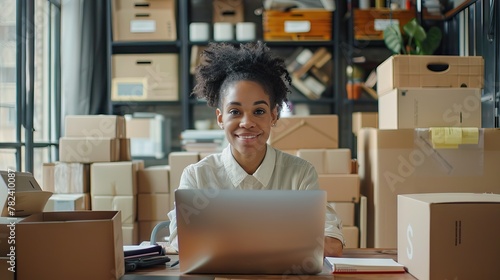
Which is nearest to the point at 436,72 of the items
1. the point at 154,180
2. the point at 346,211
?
the point at 346,211

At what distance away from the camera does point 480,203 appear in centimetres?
125

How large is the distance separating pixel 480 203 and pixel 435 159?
157 cm

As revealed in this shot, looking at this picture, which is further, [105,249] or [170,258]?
[170,258]

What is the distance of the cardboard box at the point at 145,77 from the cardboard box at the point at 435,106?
179 cm

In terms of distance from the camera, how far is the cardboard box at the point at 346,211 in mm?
3053

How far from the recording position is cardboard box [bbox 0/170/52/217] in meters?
1.33

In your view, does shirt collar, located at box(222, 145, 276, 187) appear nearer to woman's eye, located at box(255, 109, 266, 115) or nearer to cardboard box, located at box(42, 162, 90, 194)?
woman's eye, located at box(255, 109, 266, 115)

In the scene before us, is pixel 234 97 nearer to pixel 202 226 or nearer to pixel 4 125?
pixel 202 226

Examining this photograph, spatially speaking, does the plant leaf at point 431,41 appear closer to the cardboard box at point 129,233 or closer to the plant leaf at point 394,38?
the plant leaf at point 394,38

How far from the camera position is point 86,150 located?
312 cm

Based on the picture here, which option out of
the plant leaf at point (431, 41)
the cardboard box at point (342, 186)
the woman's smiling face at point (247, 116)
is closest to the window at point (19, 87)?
the woman's smiling face at point (247, 116)

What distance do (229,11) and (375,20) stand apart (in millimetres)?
1108

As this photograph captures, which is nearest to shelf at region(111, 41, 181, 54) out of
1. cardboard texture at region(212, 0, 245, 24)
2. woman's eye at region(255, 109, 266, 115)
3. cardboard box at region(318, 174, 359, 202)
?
cardboard texture at region(212, 0, 245, 24)

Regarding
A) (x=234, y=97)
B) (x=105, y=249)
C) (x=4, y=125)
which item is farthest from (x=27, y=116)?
(x=105, y=249)
